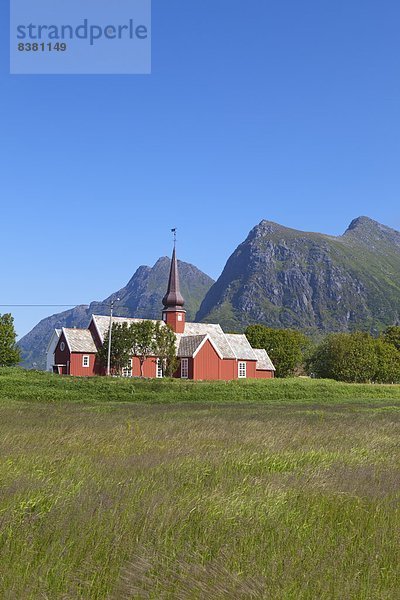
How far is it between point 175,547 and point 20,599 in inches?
71.1

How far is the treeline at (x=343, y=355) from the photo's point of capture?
101188 mm

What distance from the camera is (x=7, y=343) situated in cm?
9838

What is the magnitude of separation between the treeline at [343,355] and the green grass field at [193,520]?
89569mm

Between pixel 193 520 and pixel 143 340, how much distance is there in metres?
71.1

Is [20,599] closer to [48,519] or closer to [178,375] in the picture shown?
[48,519]

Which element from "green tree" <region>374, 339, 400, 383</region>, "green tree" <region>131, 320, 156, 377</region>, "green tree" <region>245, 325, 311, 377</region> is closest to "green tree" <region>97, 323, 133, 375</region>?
"green tree" <region>131, 320, 156, 377</region>

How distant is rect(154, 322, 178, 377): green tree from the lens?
78.6 m

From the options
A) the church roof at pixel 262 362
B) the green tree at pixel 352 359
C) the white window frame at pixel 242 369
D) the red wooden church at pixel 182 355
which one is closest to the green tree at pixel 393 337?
the green tree at pixel 352 359

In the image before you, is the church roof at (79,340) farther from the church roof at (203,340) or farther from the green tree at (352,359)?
the green tree at (352,359)

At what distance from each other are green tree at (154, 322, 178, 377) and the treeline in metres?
32.9

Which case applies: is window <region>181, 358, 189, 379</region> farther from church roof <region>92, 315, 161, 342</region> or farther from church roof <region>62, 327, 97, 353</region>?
church roof <region>62, 327, 97, 353</region>

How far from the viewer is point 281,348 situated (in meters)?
108

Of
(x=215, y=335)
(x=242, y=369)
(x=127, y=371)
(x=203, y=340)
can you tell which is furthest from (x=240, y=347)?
(x=127, y=371)

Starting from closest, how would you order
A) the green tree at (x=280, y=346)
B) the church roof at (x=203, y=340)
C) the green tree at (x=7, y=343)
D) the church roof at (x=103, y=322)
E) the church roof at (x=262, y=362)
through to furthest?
the church roof at (x=103, y=322) < the church roof at (x=203, y=340) < the church roof at (x=262, y=362) < the green tree at (x=7, y=343) < the green tree at (x=280, y=346)
